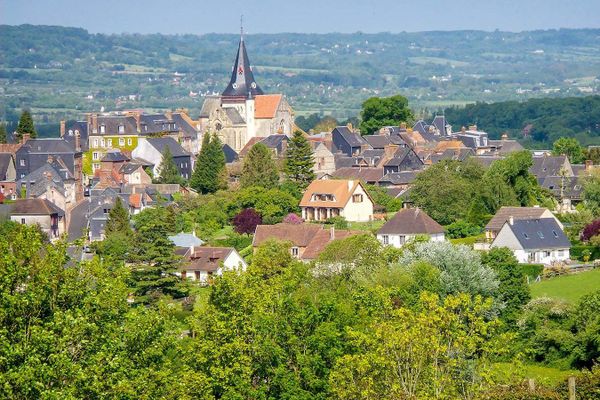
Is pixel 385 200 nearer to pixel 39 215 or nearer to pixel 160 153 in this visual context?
pixel 39 215

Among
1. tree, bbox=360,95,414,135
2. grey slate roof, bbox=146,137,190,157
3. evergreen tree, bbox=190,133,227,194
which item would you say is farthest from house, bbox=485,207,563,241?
tree, bbox=360,95,414,135

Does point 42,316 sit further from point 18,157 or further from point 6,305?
point 18,157

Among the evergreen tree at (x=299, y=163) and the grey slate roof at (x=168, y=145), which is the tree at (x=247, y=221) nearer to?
the evergreen tree at (x=299, y=163)

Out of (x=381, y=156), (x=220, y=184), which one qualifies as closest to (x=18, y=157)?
(x=220, y=184)

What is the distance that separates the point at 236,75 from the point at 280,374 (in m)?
68.4

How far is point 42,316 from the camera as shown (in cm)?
2653

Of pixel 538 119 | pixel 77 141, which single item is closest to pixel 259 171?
pixel 77 141

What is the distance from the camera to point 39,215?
214 ft

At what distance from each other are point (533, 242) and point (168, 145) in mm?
31049

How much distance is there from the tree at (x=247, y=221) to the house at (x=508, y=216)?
10.6 m

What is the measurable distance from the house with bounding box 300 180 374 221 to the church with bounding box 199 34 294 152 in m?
23.6

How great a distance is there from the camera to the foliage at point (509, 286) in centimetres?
4344

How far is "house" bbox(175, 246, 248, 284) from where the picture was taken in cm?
5438

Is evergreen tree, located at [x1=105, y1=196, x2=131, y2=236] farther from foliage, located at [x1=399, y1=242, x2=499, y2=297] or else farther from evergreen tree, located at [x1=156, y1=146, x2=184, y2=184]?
foliage, located at [x1=399, y1=242, x2=499, y2=297]
